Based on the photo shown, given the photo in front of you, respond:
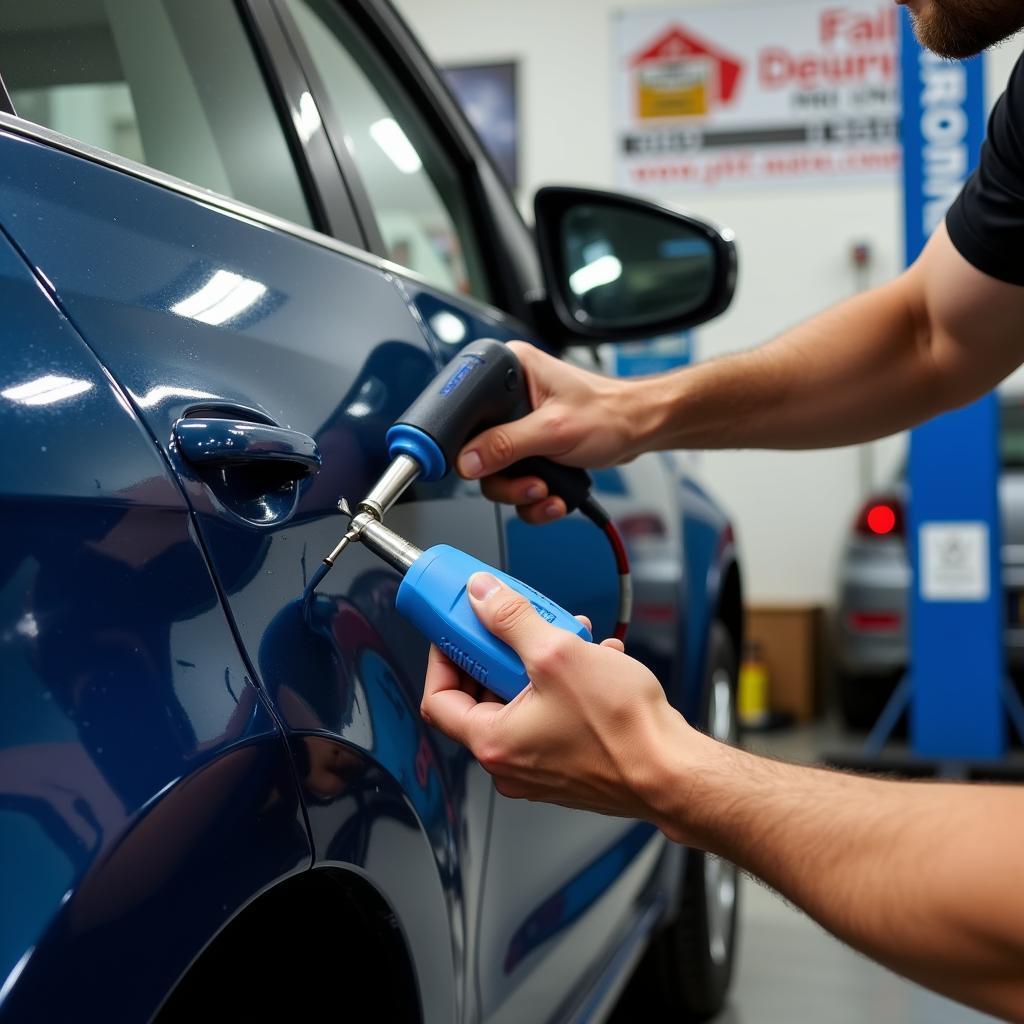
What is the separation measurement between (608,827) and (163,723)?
102cm

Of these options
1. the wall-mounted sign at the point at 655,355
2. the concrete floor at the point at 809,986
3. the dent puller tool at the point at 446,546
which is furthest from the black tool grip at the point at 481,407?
the wall-mounted sign at the point at 655,355

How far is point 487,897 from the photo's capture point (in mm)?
1102

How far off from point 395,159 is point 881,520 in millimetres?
3578

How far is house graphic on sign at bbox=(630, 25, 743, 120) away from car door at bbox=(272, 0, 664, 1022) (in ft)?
18.0

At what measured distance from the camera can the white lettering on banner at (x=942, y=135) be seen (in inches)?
152

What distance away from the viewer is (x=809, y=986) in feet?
9.02

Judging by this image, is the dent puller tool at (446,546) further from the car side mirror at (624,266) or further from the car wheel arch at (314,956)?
the car side mirror at (624,266)

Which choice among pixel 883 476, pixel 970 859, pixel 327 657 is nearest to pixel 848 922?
pixel 970 859

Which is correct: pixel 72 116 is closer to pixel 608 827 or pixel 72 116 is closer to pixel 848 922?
pixel 848 922

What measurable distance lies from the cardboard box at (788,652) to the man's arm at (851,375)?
4.45 metres

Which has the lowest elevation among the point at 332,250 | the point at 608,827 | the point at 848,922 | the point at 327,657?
the point at 608,827

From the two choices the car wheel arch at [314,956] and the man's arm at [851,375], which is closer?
the car wheel arch at [314,956]

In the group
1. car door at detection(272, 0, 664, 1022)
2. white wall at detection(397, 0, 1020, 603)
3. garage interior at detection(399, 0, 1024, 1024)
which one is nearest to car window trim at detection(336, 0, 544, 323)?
car door at detection(272, 0, 664, 1022)

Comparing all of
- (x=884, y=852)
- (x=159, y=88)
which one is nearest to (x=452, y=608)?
(x=884, y=852)
